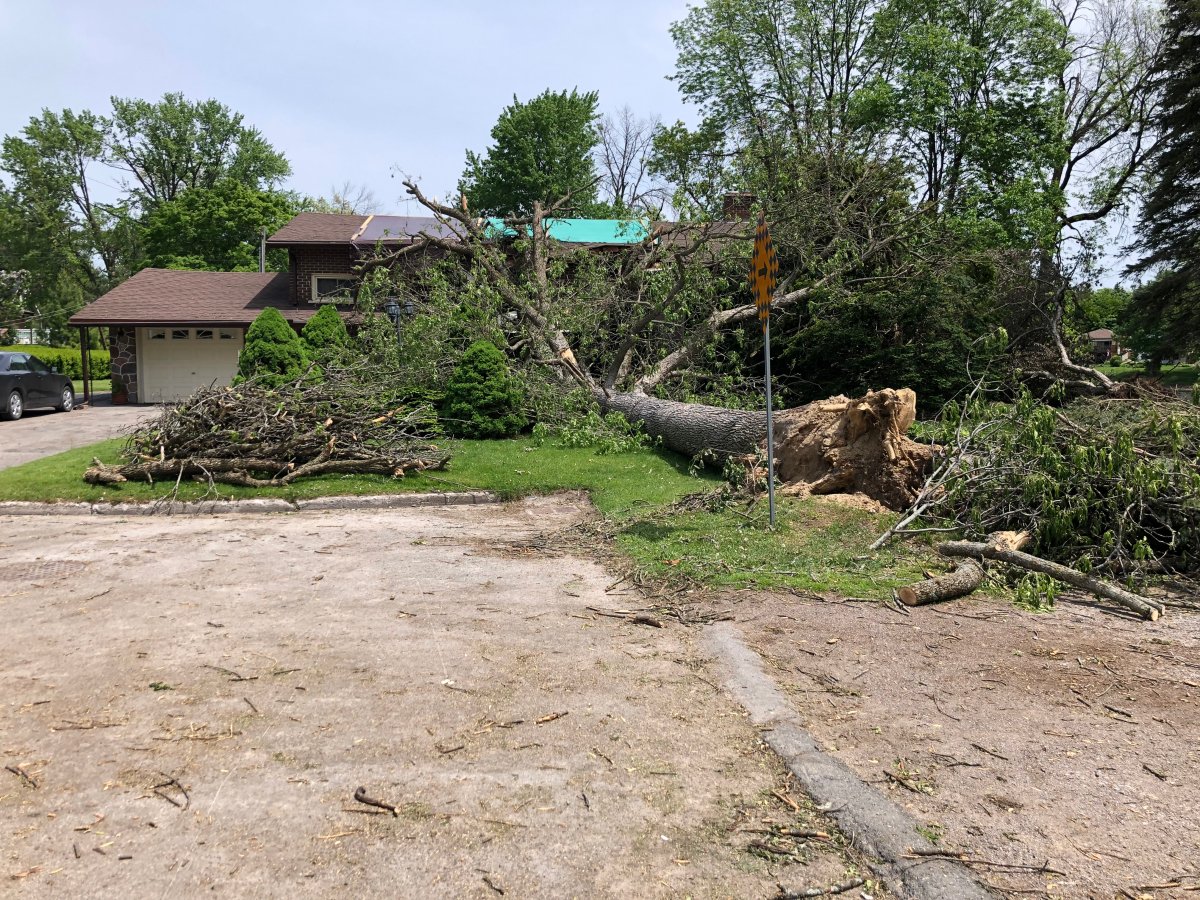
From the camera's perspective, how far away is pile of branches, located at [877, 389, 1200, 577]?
6.54m

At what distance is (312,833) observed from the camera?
2.91 m

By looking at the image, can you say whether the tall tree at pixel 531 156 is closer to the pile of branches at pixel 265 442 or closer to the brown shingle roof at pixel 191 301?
the brown shingle roof at pixel 191 301

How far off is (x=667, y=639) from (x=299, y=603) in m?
2.75

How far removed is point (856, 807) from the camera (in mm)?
3090

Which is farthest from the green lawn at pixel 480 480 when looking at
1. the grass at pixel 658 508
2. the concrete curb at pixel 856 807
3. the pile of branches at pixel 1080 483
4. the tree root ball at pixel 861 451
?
the concrete curb at pixel 856 807

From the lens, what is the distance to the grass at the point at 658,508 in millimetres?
6648

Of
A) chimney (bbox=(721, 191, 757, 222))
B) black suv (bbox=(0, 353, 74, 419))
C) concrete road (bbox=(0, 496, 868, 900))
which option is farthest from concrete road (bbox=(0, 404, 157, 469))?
chimney (bbox=(721, 191, 757, 222))

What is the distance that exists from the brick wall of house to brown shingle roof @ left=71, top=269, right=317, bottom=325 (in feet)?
2.09

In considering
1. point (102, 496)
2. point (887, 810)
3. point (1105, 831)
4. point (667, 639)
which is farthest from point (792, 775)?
point (102, 496)

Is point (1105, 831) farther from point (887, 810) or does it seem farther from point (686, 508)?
point (686, 508)

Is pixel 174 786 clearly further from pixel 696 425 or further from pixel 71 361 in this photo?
pixel 71 361

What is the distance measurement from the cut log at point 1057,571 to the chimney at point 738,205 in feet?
43.0

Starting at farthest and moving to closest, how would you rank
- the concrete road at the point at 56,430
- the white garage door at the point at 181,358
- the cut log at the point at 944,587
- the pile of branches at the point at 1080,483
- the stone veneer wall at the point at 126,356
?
1. the white garage door at the point at 181,358
2. the stone veneer wall at the point at 126,356
3. the concrete road at the point at 56,430
4. the pile of branches at the point at 1080,483
5. the cut log at the point at 944,587

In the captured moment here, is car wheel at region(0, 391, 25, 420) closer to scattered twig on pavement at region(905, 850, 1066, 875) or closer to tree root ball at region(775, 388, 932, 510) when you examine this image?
tree root ball at region(775, 388, 932, 510)
